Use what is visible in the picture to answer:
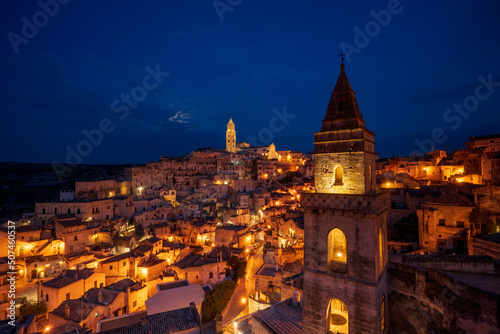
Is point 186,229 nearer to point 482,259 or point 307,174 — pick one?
point 482,259

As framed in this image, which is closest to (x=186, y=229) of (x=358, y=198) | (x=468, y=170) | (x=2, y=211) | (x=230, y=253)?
(x=230, y=253)

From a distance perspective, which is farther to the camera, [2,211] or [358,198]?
[2,211]

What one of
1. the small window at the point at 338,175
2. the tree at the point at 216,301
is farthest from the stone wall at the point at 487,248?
the tree at the point at 216,301

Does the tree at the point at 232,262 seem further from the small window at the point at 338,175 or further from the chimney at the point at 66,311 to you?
the small window at the point at 338,175

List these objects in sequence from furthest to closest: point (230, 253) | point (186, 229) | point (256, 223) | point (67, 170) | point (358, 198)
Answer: point (67, 170) → point (256, 223) → point (186, 229) → point (230, 253) → point (358, 198)

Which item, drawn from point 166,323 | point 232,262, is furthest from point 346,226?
point 232,262

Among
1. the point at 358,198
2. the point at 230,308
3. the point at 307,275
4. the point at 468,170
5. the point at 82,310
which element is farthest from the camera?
the point at 468,170

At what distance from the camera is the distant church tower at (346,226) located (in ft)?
26.0

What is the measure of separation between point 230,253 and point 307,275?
58.7ft

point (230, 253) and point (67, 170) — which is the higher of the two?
point (67, 170)

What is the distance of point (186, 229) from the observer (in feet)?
108

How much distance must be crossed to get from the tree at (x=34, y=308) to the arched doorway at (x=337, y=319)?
21652 mm

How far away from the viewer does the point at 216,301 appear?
18953 millimetres

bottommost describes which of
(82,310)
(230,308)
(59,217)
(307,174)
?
(230,308)
